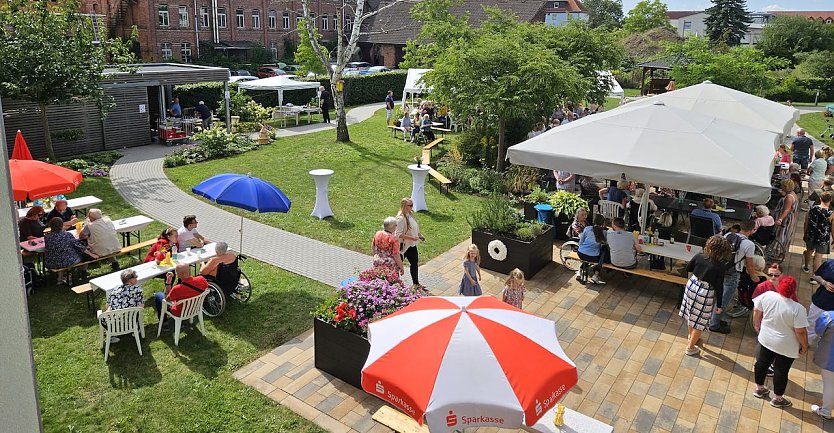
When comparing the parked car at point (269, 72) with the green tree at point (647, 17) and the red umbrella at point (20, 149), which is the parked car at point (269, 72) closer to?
the red umbrella at point (20, 149)

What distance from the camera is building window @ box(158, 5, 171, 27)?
42.7m

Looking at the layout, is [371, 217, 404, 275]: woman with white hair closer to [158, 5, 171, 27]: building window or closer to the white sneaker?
the white sneaker

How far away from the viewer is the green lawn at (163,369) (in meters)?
6.50

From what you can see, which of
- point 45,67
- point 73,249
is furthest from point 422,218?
point 45,67

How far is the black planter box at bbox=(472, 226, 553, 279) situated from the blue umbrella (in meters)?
3.51

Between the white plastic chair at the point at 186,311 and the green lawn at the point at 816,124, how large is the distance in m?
24.2

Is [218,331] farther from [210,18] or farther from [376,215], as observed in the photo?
[210,18]

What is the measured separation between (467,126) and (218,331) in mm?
13645

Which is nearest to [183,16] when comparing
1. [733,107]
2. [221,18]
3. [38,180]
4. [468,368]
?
[221,18]

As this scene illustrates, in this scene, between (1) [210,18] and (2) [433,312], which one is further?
(1) [210,18]

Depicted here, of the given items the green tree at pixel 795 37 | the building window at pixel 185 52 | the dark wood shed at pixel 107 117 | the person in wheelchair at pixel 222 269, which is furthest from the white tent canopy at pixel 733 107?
the green tree at pixel 795 37

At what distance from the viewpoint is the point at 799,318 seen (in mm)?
6371

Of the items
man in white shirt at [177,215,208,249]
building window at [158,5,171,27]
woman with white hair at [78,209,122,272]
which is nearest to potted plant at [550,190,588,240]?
man in white shirt at [177,215,208,249]

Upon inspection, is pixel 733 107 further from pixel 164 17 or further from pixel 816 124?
pixel 164 17
